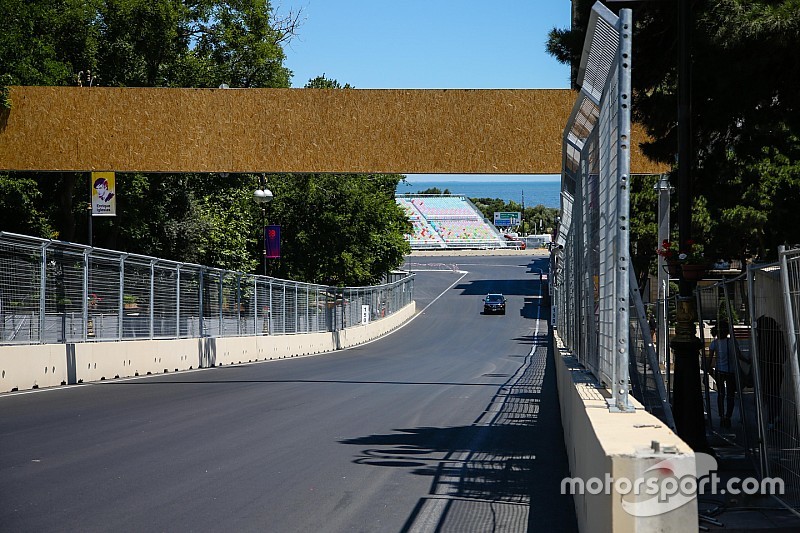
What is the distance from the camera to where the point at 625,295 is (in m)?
5.20

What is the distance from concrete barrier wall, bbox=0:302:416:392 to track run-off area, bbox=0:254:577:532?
0.61 meters

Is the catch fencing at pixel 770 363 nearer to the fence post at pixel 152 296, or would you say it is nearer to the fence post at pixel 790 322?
the fence post at pixel 790 322

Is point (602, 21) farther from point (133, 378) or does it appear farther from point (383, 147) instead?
point (133, 378)

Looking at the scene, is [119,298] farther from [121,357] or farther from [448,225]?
[448,225]

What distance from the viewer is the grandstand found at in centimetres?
15888

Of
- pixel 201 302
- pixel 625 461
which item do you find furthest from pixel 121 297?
pixel 625 461

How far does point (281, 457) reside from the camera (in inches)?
377

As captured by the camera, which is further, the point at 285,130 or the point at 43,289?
the point at 285,130

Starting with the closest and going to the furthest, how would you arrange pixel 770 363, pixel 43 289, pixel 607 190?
pixel 607 190
pixel 770 363
pixel 43 289

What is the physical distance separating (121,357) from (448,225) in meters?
155

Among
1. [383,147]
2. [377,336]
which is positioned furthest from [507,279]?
[383,147]

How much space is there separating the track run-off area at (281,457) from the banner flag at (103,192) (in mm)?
5568
